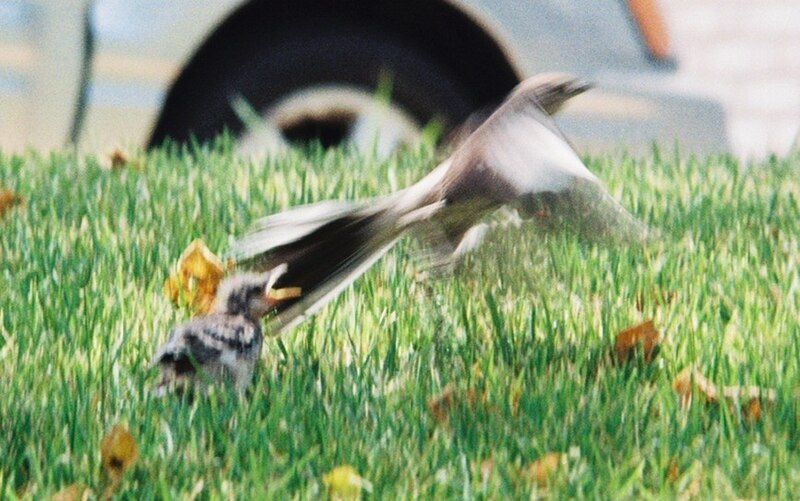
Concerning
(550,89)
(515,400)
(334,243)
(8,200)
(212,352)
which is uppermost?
(8,200)

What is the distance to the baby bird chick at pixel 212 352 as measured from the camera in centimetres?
235

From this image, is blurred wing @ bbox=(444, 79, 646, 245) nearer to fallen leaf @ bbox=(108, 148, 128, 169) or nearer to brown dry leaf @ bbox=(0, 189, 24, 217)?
brown dry leaf @ bbox=(0, 189, 24, 217)

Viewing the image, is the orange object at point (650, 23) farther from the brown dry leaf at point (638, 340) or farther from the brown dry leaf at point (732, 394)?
the brown dry leaf at point (732, 394)

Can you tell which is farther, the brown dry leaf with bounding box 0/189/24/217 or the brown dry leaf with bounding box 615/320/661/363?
the brown dry leaf with bounding box 0/189/24/217

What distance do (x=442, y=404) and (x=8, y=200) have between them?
2060 millimetres

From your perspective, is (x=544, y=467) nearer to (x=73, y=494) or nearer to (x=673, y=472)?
(x=673, y=472)

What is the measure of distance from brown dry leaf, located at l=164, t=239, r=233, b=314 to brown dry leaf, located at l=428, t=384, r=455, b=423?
757mm

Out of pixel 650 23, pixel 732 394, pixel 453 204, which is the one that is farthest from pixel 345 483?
pixel 650 23

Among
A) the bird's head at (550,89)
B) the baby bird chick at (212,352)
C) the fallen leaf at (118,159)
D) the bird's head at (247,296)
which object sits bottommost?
the baby bird chick at (212,352)

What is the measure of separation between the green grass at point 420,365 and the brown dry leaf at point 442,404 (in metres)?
0.03

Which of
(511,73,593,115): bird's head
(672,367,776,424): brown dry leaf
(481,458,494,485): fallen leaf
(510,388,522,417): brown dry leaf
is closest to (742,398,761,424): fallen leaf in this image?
(672,367,776,424): brown dry leaf

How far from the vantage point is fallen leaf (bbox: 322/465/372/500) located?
1971mm

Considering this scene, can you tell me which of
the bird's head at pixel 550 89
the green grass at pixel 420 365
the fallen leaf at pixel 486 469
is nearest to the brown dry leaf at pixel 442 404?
the green grass at pixel 420 365

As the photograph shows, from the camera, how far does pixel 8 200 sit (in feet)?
12.8
